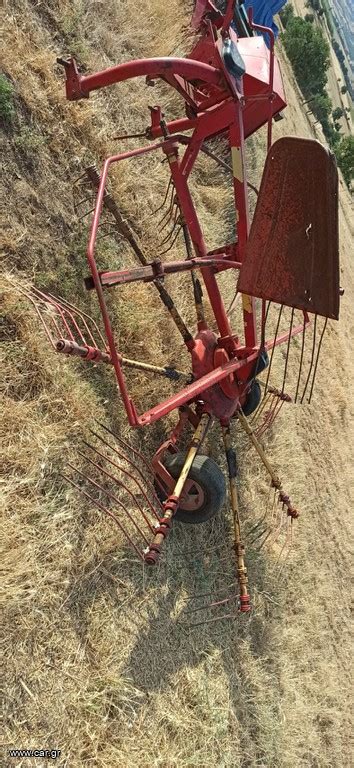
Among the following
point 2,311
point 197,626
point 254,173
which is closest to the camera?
point 2,311

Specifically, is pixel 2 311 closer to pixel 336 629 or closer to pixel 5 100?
pixel 5 100

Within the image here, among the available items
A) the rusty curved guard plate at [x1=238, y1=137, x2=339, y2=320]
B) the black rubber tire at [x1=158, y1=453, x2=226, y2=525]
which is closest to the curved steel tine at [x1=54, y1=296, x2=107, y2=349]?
the black rubber tire at [x1=158, y1=453, x2=226, y2=525]

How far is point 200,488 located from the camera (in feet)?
12.7

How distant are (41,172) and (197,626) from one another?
142 inches

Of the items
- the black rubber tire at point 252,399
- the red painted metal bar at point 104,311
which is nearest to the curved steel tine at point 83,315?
the red painted metal bar at point 104,311

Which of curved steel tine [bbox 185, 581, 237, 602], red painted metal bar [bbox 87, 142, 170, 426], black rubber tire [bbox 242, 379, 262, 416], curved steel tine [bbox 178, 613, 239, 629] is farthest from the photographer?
black rubber tire [bbox 242, 379, 262, 416]

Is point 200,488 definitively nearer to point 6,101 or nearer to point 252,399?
point 252,399

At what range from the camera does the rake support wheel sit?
3.82m

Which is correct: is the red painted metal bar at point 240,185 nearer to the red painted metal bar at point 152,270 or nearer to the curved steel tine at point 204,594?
the red painted metal bar at point 152,270

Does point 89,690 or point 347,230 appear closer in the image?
point 89,690

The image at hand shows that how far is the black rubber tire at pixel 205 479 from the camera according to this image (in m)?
3.81

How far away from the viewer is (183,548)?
4273 millimetres

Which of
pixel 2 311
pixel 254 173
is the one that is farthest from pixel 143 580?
pixel 254 173

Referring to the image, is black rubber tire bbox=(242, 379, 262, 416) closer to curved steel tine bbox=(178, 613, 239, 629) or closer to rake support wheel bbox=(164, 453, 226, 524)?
rake support wheel bbox=(164, 453, 226, 524)
